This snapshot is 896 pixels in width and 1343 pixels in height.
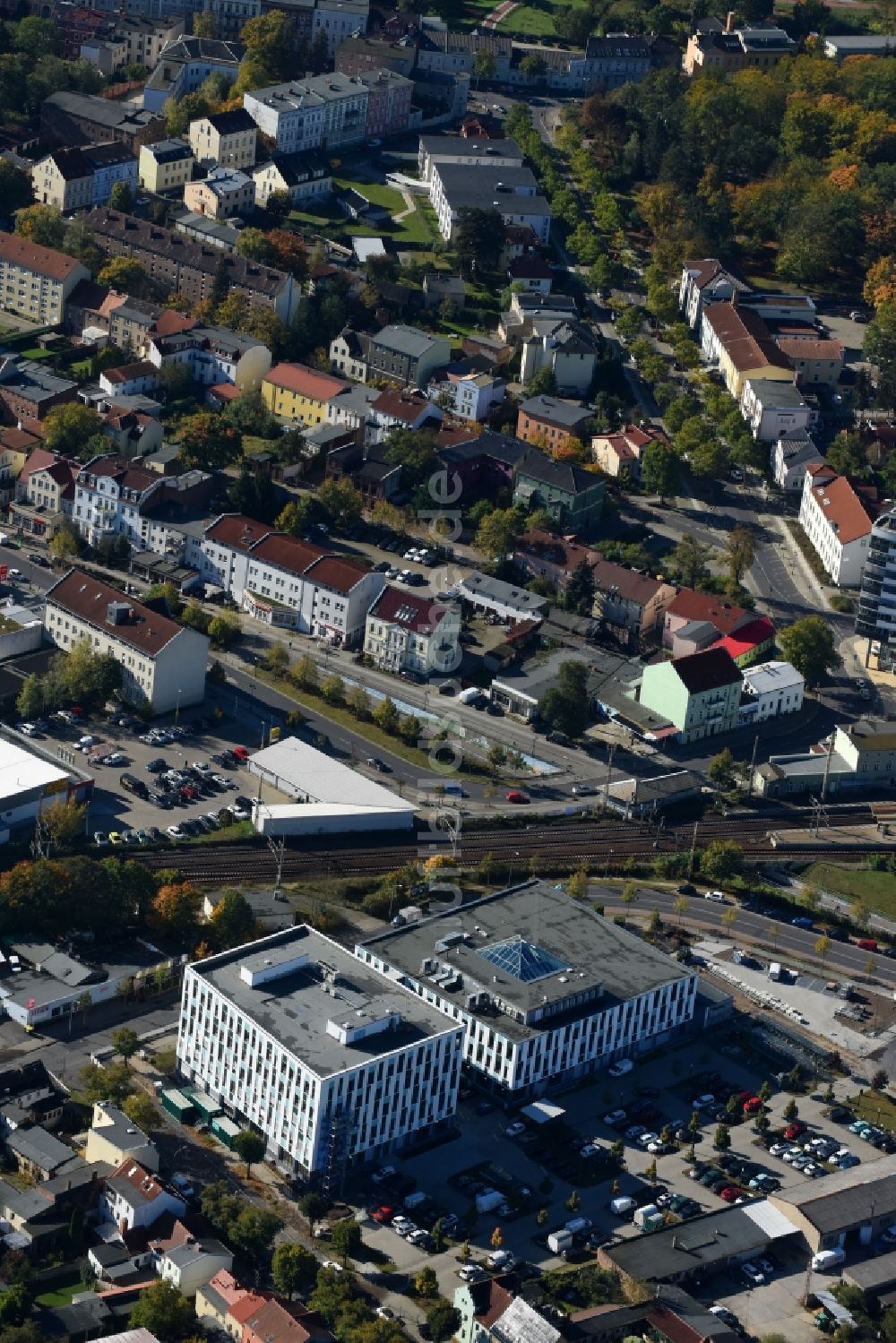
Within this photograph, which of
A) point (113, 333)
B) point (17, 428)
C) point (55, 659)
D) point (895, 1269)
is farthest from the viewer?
point (113, 333)

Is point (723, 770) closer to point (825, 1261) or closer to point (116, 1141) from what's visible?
point (825, 1261)

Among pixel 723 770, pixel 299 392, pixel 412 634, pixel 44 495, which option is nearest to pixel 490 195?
pixel 299 392

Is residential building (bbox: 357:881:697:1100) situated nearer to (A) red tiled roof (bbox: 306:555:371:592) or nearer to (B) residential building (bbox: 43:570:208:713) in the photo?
(B) residential building (bbox: 43:570:208:713)

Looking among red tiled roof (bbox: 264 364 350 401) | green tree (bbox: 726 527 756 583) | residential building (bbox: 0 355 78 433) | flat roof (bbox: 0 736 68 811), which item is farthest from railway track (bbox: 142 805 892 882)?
residential building (bbox: 0 355 78 433)

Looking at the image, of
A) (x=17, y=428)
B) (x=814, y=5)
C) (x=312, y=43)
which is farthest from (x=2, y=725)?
(x=814, y=5)

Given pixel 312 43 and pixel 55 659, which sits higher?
pixel 312 43

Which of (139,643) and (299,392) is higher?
(299,392)

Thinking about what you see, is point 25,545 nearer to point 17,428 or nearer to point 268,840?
point 17,428
